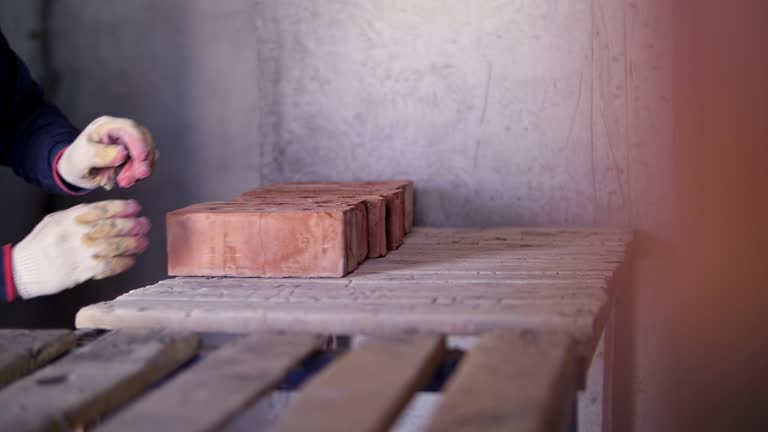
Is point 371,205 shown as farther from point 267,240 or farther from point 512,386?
point 512,386

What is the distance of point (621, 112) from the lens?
2.54 metres

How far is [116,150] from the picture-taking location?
6.22 feet

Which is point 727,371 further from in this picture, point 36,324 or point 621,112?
point 36,324

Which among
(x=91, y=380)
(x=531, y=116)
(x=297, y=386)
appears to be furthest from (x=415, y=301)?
(x=531, y=116)

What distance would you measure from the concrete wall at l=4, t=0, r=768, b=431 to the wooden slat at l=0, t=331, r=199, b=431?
1.46 metres

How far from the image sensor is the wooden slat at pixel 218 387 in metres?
0.92

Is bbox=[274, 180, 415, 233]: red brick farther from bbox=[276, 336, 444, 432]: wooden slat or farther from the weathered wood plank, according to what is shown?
bbox=[276, 336, 444, 432]: wooden slat

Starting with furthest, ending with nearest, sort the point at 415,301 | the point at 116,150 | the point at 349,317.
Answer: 1. the point at 116,150
2. the point at 415,301
3. the point at 349,317

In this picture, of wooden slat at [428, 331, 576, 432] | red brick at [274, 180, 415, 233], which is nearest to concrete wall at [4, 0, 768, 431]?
red brick at [274, 180, 415, 233]

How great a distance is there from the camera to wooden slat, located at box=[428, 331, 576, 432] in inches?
35.9

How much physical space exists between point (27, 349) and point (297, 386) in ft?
1.24

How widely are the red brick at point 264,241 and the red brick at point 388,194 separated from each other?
0.30 metres

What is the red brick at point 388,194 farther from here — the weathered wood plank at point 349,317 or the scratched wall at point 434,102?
the weathered wood plank at point 349,317

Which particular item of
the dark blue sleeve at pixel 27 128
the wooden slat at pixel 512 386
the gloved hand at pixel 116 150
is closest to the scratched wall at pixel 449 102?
the dark blue sleeve at pixel 27 128
